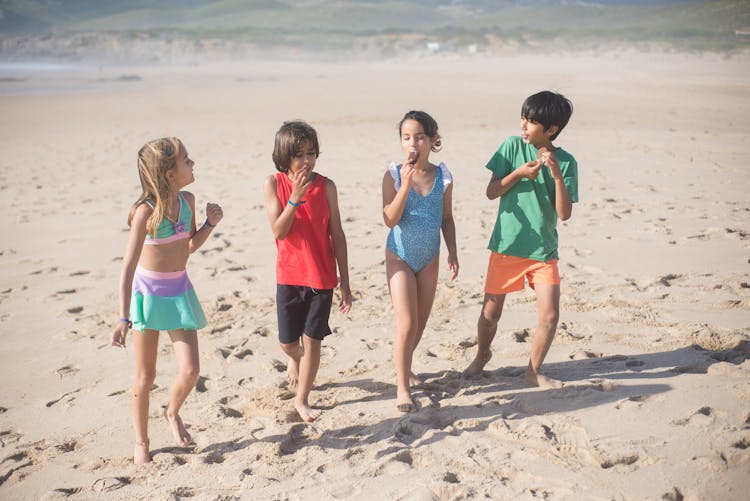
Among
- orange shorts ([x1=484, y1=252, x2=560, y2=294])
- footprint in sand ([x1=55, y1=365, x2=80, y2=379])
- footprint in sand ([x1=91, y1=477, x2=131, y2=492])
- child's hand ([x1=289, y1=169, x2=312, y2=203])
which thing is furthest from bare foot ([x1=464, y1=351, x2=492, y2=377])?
footprint in sand ([x1=55, y1=365, x2=80, y2=379])

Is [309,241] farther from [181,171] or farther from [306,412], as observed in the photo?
[306,412]

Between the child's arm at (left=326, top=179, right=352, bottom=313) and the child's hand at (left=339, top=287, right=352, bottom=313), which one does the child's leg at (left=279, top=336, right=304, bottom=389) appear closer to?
the child's hand at (left=339, top=287, right=352, bottom=313)

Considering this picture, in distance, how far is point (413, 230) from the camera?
11.2ft

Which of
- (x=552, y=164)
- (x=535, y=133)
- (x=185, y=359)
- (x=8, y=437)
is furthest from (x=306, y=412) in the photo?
(x=535, y=133)

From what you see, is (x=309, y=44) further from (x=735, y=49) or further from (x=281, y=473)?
(x=281, y=473)

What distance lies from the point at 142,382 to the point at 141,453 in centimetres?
35

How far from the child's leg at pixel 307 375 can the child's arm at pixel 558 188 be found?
4.57 ft

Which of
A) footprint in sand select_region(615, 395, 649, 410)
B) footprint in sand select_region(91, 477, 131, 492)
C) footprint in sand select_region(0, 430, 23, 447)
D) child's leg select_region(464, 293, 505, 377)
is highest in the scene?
child's leg select_region(464, 293, 505, 377)

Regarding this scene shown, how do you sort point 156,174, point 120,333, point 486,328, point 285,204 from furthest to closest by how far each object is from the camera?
1. point 486,328
2. point 285,204
3. point 156,174
4. point 120,333

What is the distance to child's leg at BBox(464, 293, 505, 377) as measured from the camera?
12.2 ft

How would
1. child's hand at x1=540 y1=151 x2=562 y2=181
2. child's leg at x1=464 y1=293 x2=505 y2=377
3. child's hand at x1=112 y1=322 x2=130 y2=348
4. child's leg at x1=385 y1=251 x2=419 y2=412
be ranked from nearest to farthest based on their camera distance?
child's hand at x1=112 y1=322 x2=130 y2=348
child's hand at x1=540 y1=151 x2=562 y2=181
child's leg at x1=385 y1=251 x2=419 y2=412
child's leg at x1=464 y1=293 x2=505 y2=377

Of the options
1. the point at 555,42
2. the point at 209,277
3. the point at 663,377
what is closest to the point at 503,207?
the point at 663,377

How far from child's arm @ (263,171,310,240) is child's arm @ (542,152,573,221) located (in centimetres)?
116

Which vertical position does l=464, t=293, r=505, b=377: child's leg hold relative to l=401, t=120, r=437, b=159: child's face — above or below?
below
